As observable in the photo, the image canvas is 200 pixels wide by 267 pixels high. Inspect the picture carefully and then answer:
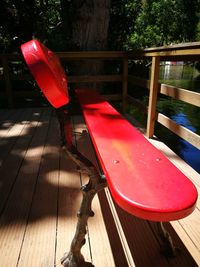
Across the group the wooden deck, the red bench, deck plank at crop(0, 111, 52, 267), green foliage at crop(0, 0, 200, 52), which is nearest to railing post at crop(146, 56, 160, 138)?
the wooden deck

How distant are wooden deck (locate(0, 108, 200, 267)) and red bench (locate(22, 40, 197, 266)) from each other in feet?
0.49

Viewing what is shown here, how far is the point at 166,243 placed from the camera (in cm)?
153

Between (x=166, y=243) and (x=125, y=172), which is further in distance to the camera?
(x=166, y=243)

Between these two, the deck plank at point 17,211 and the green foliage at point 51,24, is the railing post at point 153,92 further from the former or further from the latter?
the green foliage at point 51,24

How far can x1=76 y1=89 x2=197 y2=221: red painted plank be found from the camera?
92 centimetres

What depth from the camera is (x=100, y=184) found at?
4.53 feet

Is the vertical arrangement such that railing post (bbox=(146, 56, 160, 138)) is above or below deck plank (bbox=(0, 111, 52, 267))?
above

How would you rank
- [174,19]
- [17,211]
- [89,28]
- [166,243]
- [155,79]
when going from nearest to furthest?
[166,243], [17,211], [155,79], [89,28], [174,19]

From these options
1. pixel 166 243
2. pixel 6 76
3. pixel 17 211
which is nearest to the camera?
pixel 166 243

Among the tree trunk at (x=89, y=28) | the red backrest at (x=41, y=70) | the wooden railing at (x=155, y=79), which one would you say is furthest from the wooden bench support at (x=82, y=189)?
the tree trunk at (x=89, y=28)

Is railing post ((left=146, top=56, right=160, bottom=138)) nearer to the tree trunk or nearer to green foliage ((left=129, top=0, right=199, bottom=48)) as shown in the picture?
the tree trunk

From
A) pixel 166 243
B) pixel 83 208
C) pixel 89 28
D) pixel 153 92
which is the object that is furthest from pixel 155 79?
pixel 89 28

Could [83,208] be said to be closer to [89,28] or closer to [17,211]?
[17,211]

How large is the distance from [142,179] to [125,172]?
89 mm
